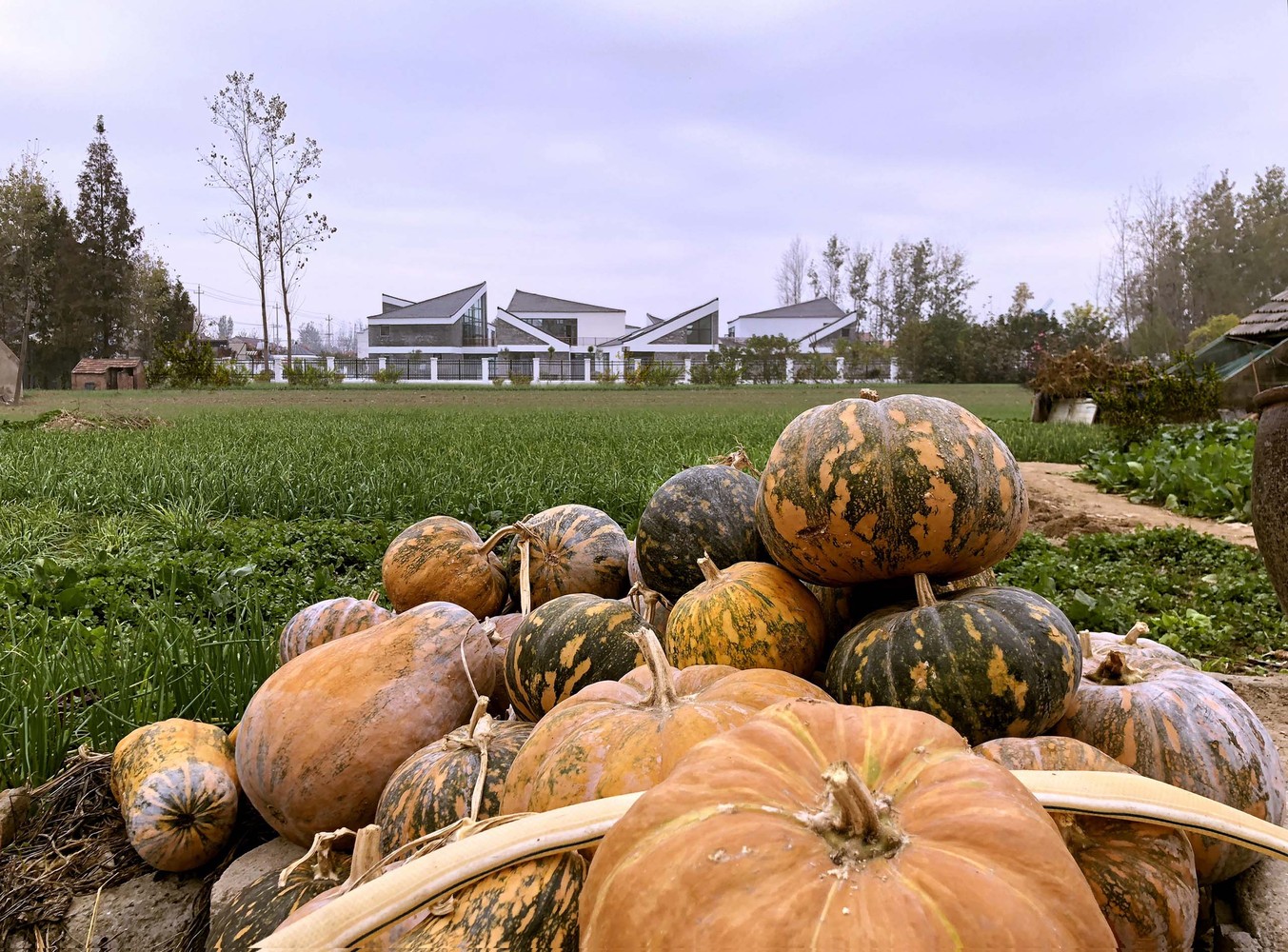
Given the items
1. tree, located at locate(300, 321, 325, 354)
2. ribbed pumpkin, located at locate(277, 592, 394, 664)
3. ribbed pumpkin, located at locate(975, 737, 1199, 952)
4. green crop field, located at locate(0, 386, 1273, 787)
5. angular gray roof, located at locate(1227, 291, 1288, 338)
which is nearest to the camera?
ribbed pumpkin, located at locate(975, 737, 1199, 952)

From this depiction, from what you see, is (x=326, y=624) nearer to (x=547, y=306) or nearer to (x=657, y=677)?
(x=657, y=677)

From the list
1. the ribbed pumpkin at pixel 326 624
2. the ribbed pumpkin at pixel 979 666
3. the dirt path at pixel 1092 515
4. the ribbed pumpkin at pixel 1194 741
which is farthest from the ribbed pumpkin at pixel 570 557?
Result: the dirt path at pixel 1092 515

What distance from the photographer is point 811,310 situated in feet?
222

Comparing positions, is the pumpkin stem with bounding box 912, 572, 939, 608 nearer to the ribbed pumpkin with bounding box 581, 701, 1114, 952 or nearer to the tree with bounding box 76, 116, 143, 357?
the ribbed pumpkin with bounding box 581, 701, 1114, 952

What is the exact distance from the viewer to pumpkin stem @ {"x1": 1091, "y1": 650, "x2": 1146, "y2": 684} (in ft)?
6.08

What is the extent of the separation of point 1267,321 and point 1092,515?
826 cm

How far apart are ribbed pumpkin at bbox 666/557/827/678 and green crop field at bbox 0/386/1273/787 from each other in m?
1.54

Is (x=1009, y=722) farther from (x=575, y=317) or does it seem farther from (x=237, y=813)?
(x=575, y=317)

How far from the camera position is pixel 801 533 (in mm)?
1957

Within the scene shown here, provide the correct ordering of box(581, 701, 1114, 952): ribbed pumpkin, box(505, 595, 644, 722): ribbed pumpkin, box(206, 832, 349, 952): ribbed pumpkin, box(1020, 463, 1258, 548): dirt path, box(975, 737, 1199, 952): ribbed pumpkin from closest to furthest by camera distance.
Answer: box(581, 701, 1114, 952): ribbed pumpkin, box(975, 737, 1199, 952): ribbed pumpkin, box(206, 832, 349, 952): ribbed pumpkin, box(505, 595, 644, 722): ribbed pumpkin, box(1020, 463, 1258, 548): dirt path

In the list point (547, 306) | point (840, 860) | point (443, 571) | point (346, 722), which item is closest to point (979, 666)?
A: point (840, 860)

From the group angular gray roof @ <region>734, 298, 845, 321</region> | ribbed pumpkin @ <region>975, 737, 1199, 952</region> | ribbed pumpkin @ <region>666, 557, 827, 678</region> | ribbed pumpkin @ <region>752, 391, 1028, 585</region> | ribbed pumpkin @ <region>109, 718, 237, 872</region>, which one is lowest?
ribbed pumpkin @ <region>109, 718, 237, 872</region>

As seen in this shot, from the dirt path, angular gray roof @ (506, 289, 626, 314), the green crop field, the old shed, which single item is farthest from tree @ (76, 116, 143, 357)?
the dirt path

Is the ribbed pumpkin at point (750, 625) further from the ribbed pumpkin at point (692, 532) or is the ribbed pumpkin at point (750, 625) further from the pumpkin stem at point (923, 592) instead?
the ribbed pumpkin at point (692, 532)
